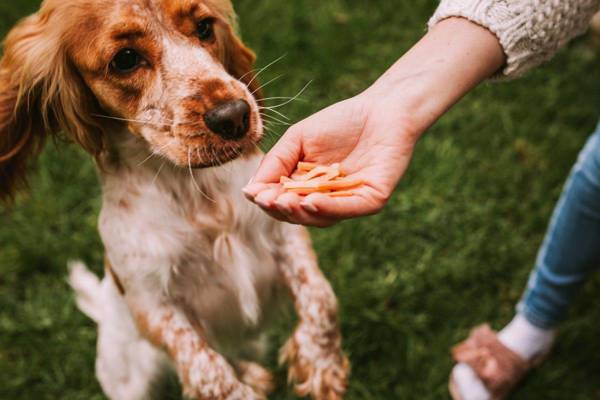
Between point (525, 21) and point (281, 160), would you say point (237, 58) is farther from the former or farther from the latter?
point (525, 21)

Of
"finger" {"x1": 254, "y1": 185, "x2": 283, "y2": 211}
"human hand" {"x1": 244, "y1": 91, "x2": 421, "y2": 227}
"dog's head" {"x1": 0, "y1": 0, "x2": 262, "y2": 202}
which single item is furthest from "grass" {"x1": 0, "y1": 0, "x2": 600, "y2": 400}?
"finger" {"x1": 254, "y1": 185, "x2": 283, "y2": 211}

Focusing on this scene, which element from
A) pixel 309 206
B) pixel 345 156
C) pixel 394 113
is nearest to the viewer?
pixel 309 206

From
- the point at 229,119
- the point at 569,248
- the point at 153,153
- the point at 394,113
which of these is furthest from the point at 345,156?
the point at 569,248

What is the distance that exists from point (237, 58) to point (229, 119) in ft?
2.20

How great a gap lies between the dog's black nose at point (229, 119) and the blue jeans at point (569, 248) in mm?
1445

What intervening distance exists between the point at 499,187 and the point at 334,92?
4.50 feet

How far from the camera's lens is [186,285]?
2.87m

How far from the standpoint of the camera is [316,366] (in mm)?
2607

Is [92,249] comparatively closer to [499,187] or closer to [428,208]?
[428,208]

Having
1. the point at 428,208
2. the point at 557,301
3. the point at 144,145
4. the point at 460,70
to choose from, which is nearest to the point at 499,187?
the point at 428,208

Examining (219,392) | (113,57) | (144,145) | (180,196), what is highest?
(113,57)

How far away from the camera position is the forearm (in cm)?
230

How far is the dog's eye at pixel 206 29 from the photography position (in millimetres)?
2650

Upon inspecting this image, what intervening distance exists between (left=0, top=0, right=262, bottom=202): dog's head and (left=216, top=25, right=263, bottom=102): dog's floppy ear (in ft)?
0.36
